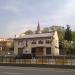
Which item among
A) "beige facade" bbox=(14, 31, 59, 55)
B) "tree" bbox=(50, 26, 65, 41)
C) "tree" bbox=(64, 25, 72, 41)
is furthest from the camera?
"tree" bbox=(50, 26, 65, 41)

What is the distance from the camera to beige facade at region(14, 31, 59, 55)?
91.9 m

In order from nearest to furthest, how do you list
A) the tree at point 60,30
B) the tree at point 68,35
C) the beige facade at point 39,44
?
the beige facade at point 39,44
the tree at point 68,35
the tree at point 60,30

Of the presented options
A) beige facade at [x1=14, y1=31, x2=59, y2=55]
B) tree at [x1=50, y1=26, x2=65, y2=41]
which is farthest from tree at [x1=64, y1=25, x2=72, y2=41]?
beige facade at [x1=14, y1=31, x2=59, y2=55]

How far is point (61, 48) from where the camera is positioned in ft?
356

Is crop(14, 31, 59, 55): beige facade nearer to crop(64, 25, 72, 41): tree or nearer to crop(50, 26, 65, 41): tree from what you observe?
crop(64, 25, 72, 41): tree

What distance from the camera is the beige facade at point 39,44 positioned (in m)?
91.9

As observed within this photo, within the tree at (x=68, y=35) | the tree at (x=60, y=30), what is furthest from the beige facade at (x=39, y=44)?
the tree at (x=60, y=30)

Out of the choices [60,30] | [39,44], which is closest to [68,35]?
[60,30]

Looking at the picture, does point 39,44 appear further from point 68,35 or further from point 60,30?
point 60,30

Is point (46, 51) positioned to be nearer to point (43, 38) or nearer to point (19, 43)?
point (43, 38)

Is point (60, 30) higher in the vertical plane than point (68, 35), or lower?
higher

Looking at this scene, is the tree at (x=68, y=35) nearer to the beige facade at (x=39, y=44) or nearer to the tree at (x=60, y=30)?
the tree at (x=60, y=30)

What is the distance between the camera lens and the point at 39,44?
94562 mm

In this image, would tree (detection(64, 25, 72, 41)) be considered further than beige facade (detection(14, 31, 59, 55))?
Yes
